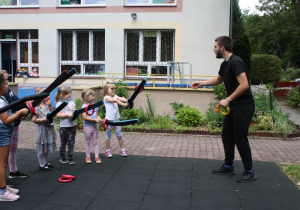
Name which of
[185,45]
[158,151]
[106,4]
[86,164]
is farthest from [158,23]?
[86,164]

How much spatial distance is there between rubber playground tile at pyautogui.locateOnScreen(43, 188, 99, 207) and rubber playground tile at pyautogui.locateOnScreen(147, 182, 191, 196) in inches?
31.5

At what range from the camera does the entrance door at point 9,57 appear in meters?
16.2

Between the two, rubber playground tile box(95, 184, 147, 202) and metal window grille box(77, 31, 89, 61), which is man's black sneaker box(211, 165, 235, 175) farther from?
metal window grille box(77, 31, 89, 61)

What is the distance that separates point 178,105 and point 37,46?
831cm

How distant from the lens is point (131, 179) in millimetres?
5246

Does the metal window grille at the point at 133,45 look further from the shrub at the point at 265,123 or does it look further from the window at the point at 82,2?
the shrub at the point at 265,123

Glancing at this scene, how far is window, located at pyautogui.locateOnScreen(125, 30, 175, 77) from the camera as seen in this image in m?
14.9

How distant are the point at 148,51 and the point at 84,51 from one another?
2.95 meters

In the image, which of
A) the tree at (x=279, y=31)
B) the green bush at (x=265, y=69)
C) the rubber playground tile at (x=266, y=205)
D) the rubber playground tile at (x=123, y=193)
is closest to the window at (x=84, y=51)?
the rubber playground tile at (x=123, y=193)

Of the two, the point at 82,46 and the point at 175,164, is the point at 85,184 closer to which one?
the point at 175,164

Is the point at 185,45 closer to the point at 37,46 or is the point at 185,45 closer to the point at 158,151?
the point at 37,46

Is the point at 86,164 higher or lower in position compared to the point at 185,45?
lower

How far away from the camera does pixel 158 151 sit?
23.7ft

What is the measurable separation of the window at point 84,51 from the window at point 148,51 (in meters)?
1.27
